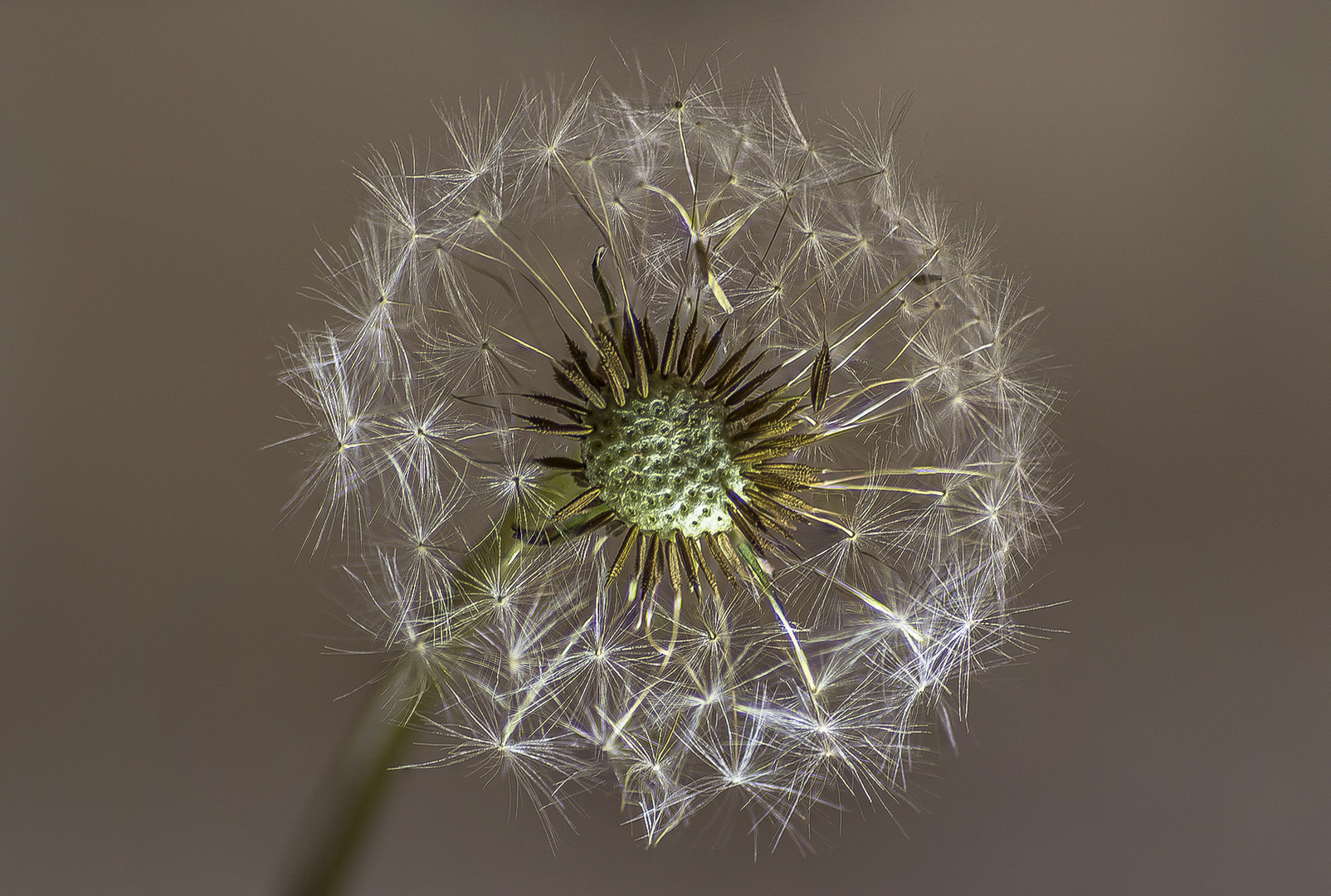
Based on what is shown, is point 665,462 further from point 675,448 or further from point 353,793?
point 353,793

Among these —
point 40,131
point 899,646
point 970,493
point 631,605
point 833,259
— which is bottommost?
point 631,605

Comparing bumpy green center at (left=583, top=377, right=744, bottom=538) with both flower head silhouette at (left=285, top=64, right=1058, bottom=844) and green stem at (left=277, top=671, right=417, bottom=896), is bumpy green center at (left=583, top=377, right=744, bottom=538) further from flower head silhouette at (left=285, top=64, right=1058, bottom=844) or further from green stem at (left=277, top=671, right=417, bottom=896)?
green stem at (left=277, top=671, right=417, bottom=896)

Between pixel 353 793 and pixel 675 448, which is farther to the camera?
pixel 353 793

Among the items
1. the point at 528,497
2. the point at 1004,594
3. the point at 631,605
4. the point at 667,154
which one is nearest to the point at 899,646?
the point at 1004,594

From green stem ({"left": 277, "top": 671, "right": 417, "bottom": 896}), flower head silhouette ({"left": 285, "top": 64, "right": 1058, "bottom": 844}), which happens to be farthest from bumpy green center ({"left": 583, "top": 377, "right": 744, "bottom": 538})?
green stem ({"left": 277, "top": 671, "right": 417, "bottom": 896})

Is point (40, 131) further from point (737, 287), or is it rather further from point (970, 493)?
point (970, 493)

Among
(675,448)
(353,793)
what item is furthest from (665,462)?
(353,793)

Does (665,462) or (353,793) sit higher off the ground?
(665,462)
